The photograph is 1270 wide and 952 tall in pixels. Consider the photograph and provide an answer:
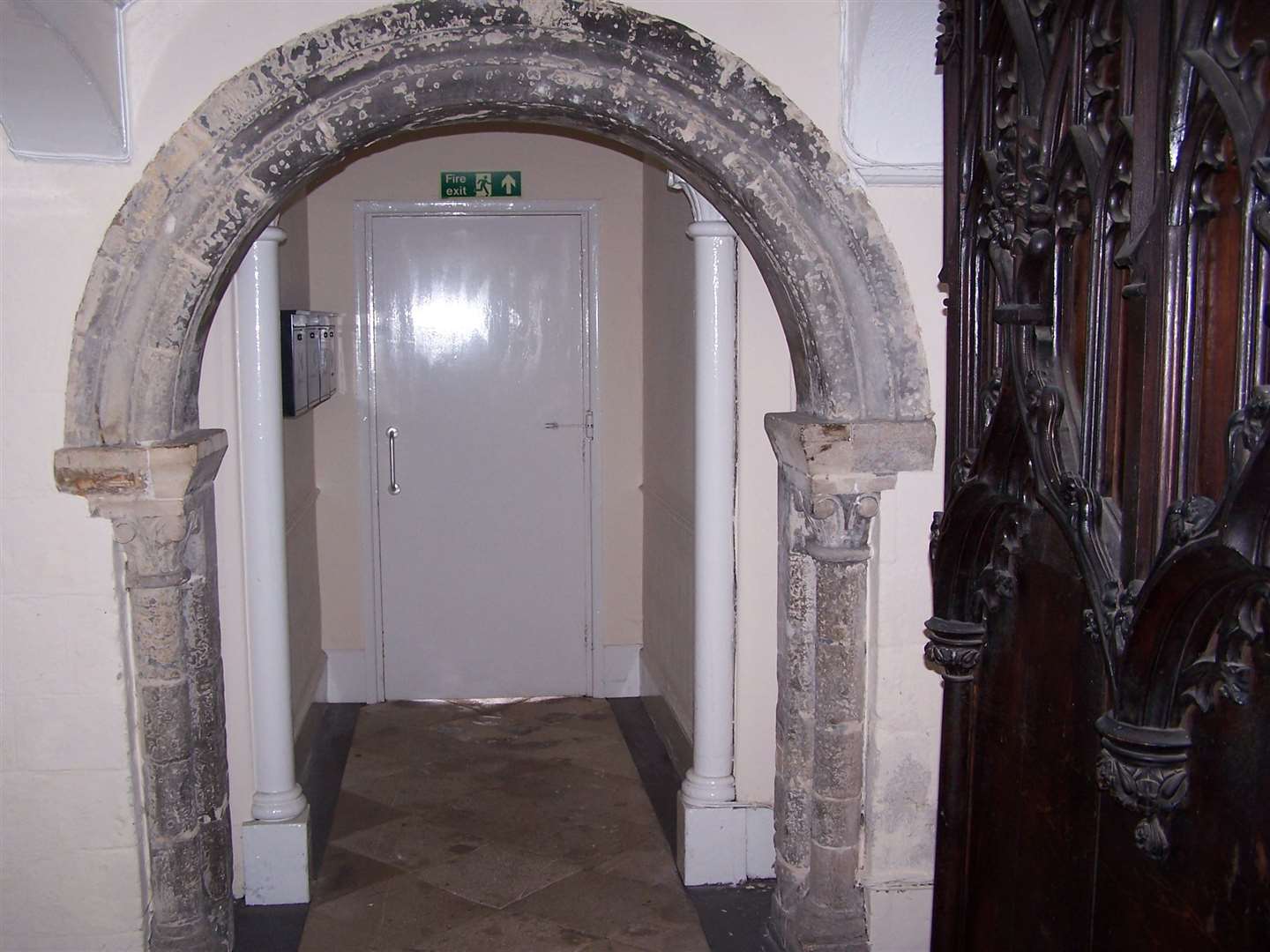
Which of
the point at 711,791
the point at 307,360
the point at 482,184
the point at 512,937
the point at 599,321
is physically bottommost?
the point at 512,937

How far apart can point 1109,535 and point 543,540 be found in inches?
132

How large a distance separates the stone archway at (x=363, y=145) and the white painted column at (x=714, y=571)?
354mm

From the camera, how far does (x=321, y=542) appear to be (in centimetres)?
491

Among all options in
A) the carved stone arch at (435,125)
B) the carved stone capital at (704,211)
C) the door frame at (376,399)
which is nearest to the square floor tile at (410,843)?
the door frame at (376,399)

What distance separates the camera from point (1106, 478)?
1889 millimetres

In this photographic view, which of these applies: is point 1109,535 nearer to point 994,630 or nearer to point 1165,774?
point 1165,774

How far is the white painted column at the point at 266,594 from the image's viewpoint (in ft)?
10.2

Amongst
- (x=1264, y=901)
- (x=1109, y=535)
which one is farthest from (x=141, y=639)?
(x=1264, y=901)

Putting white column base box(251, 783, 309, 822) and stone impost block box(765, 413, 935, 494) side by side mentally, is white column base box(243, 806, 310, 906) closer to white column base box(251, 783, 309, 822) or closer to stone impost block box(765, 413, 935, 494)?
white column base box(251, 783, 309, 822)

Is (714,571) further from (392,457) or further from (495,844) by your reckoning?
(392,457)

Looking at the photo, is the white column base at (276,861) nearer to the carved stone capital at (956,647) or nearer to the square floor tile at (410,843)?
the square floor tile at (410,843)

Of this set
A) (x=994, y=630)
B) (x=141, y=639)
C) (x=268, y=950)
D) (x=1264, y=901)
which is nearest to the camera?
(x=1264, y=901)

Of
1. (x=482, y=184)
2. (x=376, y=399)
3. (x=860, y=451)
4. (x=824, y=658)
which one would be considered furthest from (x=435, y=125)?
(x=376, y=399)

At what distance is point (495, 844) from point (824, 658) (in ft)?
4.77
